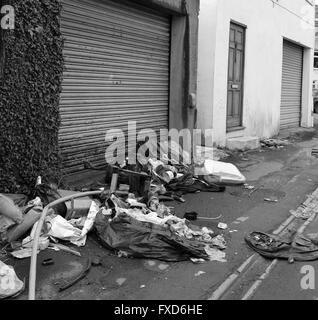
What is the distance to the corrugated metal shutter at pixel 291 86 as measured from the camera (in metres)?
17.8

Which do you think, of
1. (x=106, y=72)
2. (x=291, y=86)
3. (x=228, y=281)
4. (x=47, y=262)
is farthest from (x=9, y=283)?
(x=291, y=86)

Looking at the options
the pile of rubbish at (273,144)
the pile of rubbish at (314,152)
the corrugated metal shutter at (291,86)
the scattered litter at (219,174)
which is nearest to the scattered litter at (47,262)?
the scattered litter at (219,174)

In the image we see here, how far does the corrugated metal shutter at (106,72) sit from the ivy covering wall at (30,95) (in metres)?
0.95

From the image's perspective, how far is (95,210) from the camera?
578 cm

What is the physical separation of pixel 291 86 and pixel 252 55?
5484mm

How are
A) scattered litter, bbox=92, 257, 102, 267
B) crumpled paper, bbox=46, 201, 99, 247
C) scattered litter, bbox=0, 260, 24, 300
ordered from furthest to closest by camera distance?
crumpled paper, bbox=46, 201, 99, 247 < scattered litter, bbox=92, 257, 102, 267 < scattered litter, bbox=0, 260, 24, 300

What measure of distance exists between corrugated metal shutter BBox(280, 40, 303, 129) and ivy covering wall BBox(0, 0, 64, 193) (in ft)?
41.9

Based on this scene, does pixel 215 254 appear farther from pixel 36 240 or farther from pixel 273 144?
pixel 273 144

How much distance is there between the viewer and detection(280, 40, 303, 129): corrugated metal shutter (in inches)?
701

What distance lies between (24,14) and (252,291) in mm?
4126

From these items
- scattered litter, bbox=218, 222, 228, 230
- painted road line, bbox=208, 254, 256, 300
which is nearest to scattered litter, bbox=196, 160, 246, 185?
scattered litter, bbox=218, 222, 228, 230

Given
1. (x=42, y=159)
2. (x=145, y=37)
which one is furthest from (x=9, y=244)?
(x=145, y=37)

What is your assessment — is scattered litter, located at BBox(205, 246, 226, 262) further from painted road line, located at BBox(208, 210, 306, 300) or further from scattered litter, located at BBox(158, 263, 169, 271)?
scattered litter, located at BBox(158, 263, 169, 271)

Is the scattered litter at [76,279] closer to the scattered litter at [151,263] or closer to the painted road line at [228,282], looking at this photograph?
the scattered litter at [151,263]
